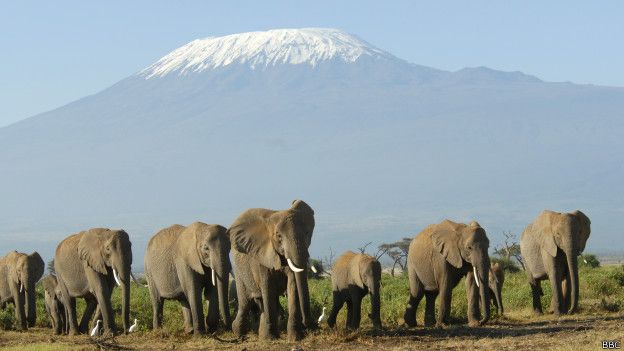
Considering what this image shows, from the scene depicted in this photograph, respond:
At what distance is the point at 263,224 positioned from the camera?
22.2 m

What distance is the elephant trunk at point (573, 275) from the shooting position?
83.7ft

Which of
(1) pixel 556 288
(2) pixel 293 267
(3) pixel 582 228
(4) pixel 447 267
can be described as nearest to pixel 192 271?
(2) pixel 293 267

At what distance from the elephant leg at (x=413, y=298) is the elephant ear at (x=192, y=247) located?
4235 mm

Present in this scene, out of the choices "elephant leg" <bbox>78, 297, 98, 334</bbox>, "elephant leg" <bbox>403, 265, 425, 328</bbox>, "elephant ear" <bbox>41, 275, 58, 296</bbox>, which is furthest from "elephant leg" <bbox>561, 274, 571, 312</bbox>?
"elephant ear" <bbox>41, 275, 58, 296</bbox>

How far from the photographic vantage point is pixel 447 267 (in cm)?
2438

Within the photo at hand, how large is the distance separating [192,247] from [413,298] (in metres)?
4.43

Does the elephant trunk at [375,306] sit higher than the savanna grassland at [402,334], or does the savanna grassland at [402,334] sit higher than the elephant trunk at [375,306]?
the elephant trunk at [375,306]

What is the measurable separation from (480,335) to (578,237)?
5013mm

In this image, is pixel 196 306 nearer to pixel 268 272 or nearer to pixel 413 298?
pixel 268 272

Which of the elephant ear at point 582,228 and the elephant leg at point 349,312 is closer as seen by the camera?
the elephant leg at point 349,312

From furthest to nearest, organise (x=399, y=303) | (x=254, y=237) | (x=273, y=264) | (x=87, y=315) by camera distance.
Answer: (x=399, y=303) < (x=87, y=315) < (x=254, y=237) < (x=273, y=264)

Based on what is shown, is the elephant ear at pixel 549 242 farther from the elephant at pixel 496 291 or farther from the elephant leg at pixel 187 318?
the elephant leg at pixel 187 318

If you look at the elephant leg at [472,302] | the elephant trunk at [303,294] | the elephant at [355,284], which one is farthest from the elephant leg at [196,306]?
the elephant leg at [472,302]

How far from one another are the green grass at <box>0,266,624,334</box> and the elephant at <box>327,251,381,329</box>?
1.20 ft
